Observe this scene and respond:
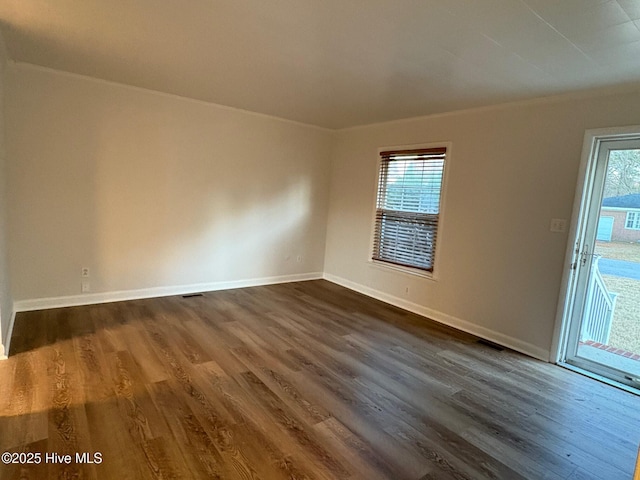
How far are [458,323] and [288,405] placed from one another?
96.0 inches

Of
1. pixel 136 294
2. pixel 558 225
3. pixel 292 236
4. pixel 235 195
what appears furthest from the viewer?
pixel 292 236

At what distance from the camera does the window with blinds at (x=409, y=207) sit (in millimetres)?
4285

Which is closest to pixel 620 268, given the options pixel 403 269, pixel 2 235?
pixel 403 269

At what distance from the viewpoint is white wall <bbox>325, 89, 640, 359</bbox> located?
315 cm

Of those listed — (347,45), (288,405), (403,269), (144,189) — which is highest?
(347,45)

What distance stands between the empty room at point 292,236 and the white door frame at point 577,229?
0.7 inches

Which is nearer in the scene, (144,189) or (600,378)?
(600,378)

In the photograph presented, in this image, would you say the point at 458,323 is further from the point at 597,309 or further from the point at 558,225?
the point at 558,225

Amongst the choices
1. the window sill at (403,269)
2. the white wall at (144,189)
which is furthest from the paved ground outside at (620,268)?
the white wall at (144,189)

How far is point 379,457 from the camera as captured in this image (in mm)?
1889

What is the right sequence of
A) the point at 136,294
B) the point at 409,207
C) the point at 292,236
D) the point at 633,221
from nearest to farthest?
1. the point at 633,221
2. the point at 136,294
3. the point at 409,207
4. the point at 292,236

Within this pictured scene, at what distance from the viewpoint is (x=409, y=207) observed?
4582 millimetres

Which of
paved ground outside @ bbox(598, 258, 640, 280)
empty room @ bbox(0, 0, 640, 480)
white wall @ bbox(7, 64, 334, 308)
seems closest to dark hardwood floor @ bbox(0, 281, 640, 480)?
empty room @ bbox(0, 0, 640, 480)

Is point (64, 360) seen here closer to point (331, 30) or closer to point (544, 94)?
point (331, 30)
